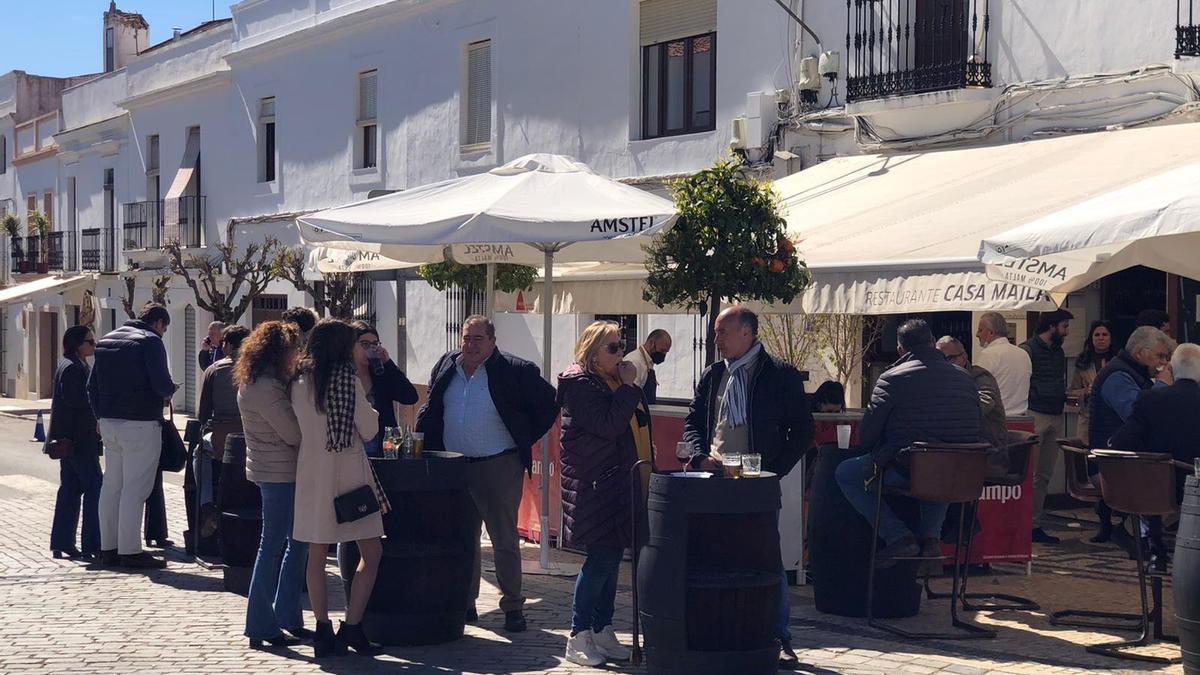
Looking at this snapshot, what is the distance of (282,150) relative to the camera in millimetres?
25484

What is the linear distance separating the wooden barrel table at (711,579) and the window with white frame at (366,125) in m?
17.0

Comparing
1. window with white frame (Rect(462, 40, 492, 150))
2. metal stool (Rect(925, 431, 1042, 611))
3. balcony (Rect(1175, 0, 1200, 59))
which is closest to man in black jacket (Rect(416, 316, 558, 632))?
metal stool (Rect(925, 431, 1042, 611))

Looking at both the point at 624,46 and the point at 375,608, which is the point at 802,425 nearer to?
the point at 375,608

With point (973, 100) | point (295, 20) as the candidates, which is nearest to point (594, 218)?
point (973, 100)

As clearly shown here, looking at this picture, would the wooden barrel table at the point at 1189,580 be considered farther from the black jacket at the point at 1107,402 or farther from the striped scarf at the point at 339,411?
the striped scarf at the point at 339,411

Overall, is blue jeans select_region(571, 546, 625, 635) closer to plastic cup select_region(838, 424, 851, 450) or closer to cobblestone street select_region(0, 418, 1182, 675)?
cobblestone street select_region(0, 418, 1182, 675)

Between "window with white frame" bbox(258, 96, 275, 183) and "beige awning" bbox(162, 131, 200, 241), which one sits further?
"beige awning" bbox(162, 131, 200, 241)

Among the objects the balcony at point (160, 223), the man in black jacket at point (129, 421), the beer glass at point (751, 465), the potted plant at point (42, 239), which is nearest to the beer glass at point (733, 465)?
the beer glass at point (751, 465)

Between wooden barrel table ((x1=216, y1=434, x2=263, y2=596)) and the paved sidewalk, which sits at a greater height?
wooden barrel table ((x1=216, y1=434, x2=263, y2=596))

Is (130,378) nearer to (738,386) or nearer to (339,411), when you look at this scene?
(339,411)

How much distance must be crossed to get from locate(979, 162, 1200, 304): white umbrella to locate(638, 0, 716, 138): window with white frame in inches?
309

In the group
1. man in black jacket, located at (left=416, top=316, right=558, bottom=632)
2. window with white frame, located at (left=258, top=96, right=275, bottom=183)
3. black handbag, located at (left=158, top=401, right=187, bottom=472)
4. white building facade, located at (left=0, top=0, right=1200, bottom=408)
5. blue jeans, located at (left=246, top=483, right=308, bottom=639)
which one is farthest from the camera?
window with white frame, located at (left=258, top=96, right=275, bottom=183)

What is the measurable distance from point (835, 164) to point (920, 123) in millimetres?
1042

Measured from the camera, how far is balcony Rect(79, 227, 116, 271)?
34125 mm
